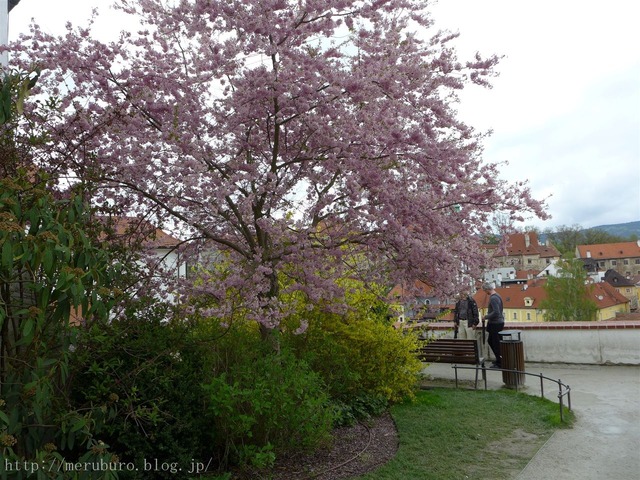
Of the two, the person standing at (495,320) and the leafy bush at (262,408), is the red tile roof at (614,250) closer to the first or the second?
the person standing at (495,320)

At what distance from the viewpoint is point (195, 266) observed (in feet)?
25.6

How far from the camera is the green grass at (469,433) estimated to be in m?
5.32

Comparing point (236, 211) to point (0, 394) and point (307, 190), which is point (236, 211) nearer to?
point (307, 190)

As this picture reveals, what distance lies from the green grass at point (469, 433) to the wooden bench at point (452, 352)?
2.43 feet

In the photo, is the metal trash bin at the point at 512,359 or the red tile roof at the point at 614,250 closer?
the metal trash bin at the point at 512,359

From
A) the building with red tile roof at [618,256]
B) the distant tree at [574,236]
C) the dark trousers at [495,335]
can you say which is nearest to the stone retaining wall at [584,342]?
the dark trousers at [495,335]

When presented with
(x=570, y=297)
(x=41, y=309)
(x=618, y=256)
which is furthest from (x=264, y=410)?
(x=618, y=256)

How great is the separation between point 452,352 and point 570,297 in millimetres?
52523

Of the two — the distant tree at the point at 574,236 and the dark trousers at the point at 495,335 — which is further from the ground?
the distant tree at the point at 574,236

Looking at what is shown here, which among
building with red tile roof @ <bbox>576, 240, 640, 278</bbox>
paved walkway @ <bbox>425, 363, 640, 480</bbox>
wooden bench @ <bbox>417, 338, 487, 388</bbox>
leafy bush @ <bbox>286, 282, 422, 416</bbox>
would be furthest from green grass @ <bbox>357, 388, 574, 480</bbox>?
building with red tile roof @ <bbox>576, 240, 640, 278</bbox>

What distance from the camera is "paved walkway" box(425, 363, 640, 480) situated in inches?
207

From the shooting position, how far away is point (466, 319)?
12656 millimetres

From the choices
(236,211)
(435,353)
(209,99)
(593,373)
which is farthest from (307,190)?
(593,373)

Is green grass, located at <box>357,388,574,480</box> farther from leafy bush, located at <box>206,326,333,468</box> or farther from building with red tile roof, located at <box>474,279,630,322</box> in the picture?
building with red tile roof, located at <box>474,279,630,322</box>
